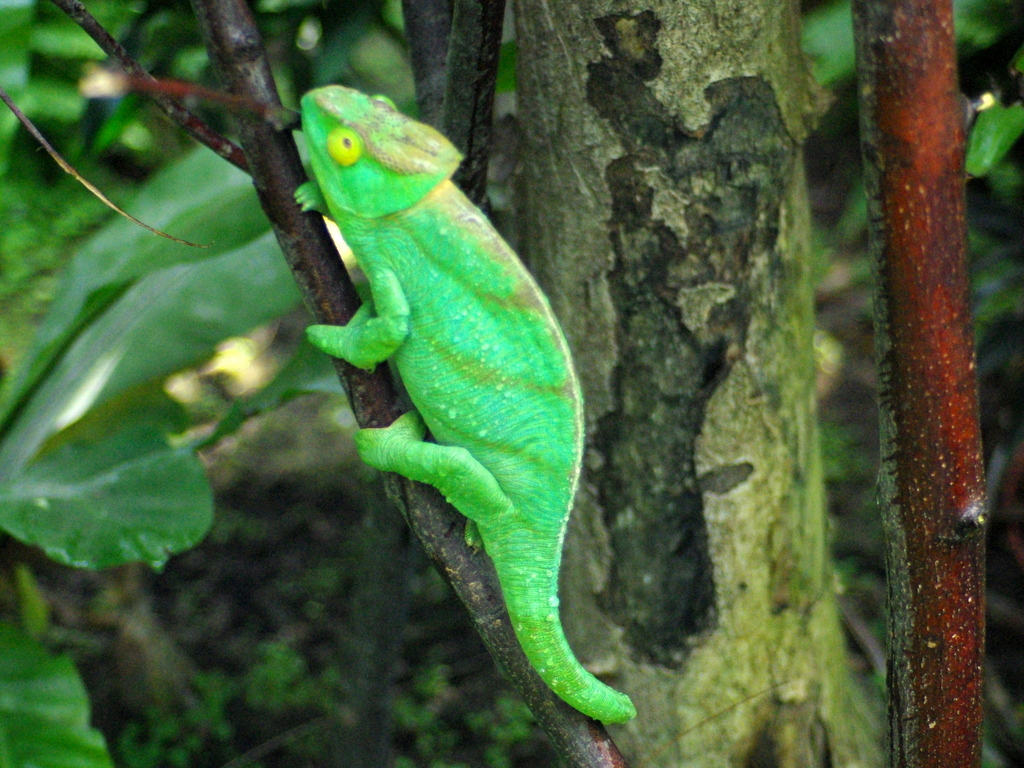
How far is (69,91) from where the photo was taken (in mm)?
4559

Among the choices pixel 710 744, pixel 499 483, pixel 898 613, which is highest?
pixel 499 483

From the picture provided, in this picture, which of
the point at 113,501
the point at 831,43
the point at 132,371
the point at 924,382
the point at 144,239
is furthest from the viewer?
the point at 831,43

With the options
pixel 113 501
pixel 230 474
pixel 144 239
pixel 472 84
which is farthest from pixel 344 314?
pixel 230 474

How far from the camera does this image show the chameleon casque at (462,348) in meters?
1.01

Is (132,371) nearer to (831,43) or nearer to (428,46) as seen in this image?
(428,46)

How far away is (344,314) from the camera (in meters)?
1.06

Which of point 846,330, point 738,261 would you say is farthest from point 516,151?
point 846,330

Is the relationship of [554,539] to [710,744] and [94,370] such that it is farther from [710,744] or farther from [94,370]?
[94,370]

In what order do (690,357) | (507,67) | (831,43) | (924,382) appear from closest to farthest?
(924,382), (690,357), (507,67), (831,43)

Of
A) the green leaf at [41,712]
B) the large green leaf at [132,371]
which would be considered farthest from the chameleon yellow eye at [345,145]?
the green leaf at [41,712]

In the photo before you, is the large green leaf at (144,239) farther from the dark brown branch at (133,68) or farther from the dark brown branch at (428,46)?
the dark brown branch at (133,68)

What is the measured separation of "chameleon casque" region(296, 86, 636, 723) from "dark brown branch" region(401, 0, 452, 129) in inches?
9.2

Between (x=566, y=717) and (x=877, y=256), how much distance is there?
619 mm

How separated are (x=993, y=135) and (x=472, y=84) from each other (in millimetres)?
651
